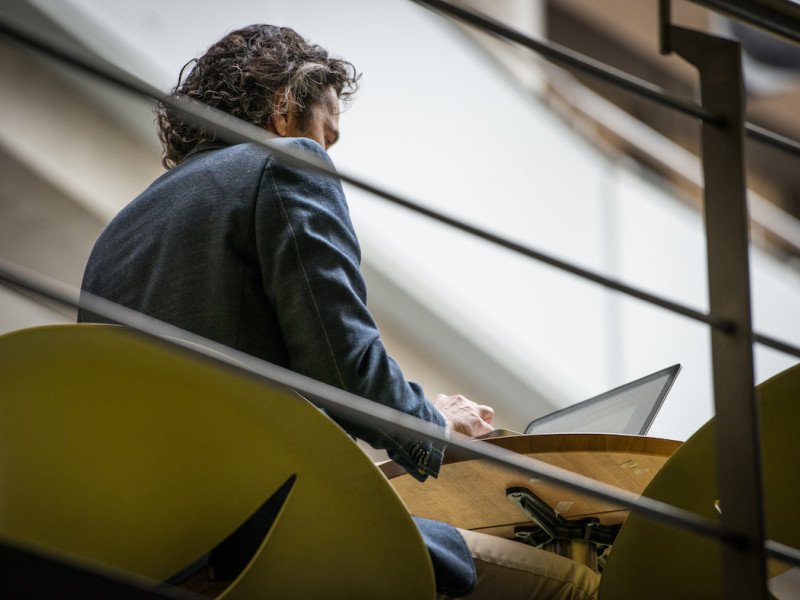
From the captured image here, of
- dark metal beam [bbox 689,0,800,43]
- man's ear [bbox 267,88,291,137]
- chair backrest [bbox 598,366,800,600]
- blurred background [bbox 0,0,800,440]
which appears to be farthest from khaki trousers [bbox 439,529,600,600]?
blurred background [bbox 0,0,800,440]

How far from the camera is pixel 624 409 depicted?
159cm

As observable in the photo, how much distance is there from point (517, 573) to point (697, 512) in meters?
0.30

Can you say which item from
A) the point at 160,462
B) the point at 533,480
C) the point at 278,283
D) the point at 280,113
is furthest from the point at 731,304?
the point at 280,113

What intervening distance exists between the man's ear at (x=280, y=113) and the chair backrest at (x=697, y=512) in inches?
34.6

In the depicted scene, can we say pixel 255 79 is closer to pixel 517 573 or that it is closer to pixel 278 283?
pixel 278 283

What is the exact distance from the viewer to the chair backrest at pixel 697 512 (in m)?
0.76

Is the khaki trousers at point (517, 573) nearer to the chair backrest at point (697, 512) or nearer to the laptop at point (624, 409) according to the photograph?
the chair backrest at point (697, 512)

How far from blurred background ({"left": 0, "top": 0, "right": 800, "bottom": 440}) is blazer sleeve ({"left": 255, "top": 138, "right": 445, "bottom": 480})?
1.75m

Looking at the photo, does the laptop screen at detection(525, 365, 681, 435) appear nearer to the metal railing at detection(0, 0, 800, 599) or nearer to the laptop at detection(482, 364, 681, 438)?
the laptop at detection(482, 364, 681, 438)

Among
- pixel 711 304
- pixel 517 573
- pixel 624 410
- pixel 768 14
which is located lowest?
pixel 517 573

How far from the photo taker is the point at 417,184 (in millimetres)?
3113

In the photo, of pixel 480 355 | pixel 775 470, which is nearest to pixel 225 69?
pixel 775 470

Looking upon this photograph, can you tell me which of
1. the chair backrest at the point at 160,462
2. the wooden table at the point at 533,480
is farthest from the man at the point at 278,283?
the chair backrest at the point at 160,462

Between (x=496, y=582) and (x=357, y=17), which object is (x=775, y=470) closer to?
(x=496, y=582)
